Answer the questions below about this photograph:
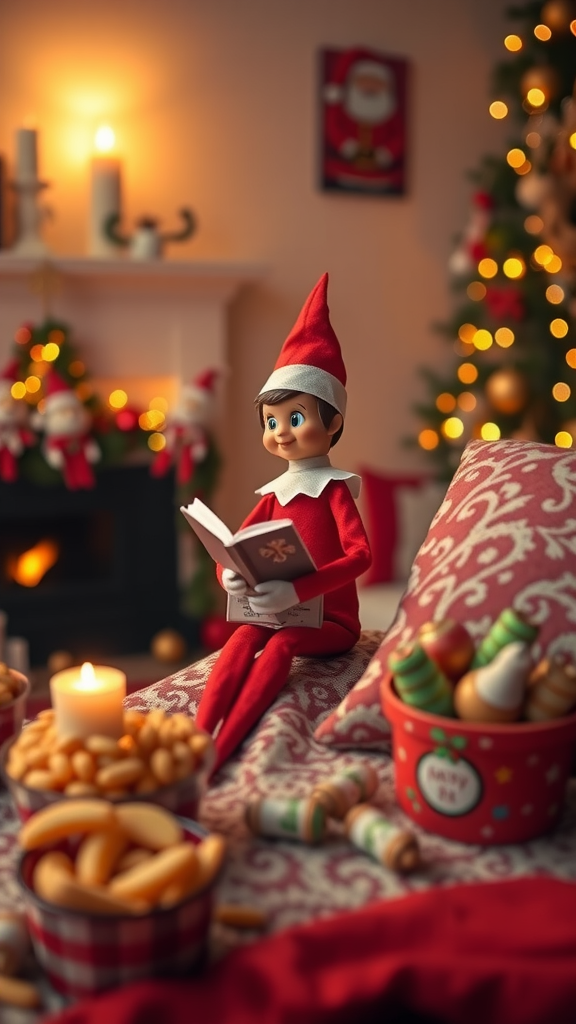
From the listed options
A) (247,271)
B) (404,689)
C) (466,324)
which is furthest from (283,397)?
(466,324)

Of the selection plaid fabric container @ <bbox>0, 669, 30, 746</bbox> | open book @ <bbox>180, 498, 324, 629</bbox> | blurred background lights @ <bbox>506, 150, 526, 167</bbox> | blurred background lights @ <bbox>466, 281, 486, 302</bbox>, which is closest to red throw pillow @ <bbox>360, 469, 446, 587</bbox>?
blurred background lights @ <bbox>466, 281, 486, 302</bbox>

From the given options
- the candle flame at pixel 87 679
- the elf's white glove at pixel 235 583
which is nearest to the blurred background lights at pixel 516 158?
the elf's white glove at pixel 235 583

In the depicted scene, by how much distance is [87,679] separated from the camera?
1.02 metres

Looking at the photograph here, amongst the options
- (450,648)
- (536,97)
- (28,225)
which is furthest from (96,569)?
(450,648)

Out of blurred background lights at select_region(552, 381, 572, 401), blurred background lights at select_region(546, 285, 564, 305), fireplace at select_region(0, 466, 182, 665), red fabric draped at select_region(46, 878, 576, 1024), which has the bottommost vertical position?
fireplace at select_region(0, 466, 182, 665)

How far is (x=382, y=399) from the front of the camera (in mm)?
3945

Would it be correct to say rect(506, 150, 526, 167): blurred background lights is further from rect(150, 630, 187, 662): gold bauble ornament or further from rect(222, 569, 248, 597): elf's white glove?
rect(222, 569, 248, 597): elf's white glove

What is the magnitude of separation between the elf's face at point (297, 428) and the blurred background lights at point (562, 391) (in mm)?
2124

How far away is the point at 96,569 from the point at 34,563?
0.71 feet

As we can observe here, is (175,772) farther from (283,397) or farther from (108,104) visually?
(108,104)

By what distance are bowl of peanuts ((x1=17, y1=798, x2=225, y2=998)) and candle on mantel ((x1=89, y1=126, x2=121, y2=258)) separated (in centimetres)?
269

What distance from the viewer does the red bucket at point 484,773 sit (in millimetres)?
947

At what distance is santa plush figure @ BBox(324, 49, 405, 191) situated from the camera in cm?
362

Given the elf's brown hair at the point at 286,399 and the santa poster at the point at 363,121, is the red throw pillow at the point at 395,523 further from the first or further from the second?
the elf's brown hair at the point at 286,399
